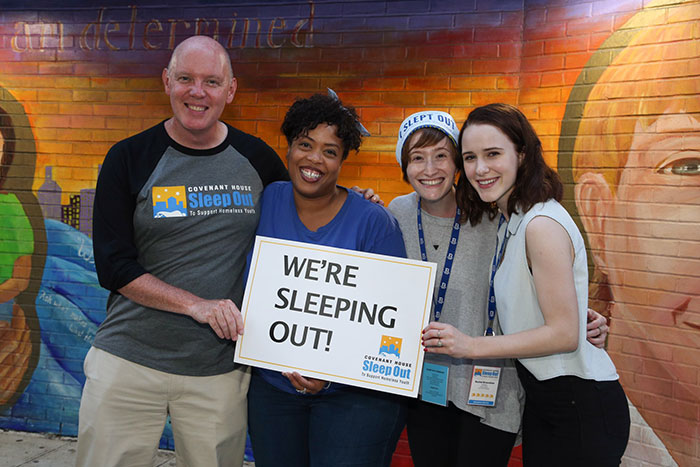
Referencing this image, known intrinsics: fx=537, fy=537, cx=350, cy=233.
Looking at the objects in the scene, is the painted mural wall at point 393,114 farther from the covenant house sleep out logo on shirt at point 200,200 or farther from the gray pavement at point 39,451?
the covenant house sleep out logo on shirt at point 200,200

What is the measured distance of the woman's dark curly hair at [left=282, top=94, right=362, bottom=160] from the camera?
206cm

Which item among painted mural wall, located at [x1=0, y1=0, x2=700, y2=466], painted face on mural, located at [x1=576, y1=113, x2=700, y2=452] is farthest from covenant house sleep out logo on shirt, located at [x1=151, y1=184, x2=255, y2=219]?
painted face on mural, located at [x1=576, y1=113, x2=700, y2=452]

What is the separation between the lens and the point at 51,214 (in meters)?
4.11

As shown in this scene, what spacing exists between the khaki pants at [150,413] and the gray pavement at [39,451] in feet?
5.86

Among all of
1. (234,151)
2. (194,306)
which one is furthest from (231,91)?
(194,306)

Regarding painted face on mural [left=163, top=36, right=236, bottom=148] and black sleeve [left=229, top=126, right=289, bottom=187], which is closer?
painted face on mural [left=163, top=36, right=236, bottom=148]

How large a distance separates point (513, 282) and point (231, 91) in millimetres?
1444

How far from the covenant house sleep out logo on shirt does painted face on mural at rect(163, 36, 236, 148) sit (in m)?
0.22

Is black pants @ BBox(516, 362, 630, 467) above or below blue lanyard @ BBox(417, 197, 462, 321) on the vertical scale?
below

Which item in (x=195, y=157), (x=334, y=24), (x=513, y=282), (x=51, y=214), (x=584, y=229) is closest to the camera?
(x=513, y=282)

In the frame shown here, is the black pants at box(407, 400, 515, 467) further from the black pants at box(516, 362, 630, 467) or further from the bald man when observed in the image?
the bald man

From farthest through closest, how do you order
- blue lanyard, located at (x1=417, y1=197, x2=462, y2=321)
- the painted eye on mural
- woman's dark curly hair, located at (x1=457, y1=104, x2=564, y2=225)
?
the painted eye on mural → blue lanyard, located at (x1=417, y1=197, x2=462, y2=321) → woman's dark curly hair, located at (x1=457, y1=104, x2=564, y2=225)

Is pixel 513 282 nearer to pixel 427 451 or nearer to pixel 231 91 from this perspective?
pixel 427 451

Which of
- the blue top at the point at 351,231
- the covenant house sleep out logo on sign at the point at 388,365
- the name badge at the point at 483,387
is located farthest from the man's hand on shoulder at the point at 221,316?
the name badge at the point at 483,387
